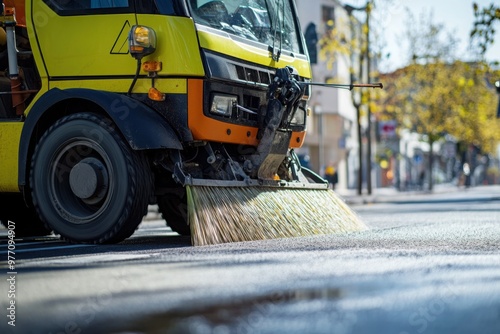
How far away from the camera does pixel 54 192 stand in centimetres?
850

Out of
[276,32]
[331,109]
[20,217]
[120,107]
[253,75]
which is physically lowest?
[20,217]

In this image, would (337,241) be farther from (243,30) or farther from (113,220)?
(243,30)

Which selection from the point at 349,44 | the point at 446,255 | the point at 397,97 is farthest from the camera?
the point at 397,97

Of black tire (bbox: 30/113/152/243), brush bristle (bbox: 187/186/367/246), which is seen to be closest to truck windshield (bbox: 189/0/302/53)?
black tire (bbox: 30/113/152/243)

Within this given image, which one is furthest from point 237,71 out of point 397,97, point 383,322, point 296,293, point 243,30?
point 397,97

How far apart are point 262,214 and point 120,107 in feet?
5.11

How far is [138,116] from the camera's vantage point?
320 inches

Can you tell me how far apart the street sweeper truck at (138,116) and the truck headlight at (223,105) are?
1cm

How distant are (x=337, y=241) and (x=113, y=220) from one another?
176 centimetres

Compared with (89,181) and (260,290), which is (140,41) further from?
(260,290)

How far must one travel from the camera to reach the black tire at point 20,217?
1006cm

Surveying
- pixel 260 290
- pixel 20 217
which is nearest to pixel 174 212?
pixel 20 217

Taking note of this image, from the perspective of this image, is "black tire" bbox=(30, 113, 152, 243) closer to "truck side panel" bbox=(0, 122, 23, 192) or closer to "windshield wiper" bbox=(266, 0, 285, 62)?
"truck side panel" bbox=(0, 122, 23, 192)

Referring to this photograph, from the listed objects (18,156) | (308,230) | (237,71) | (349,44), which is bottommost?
(308,230)
